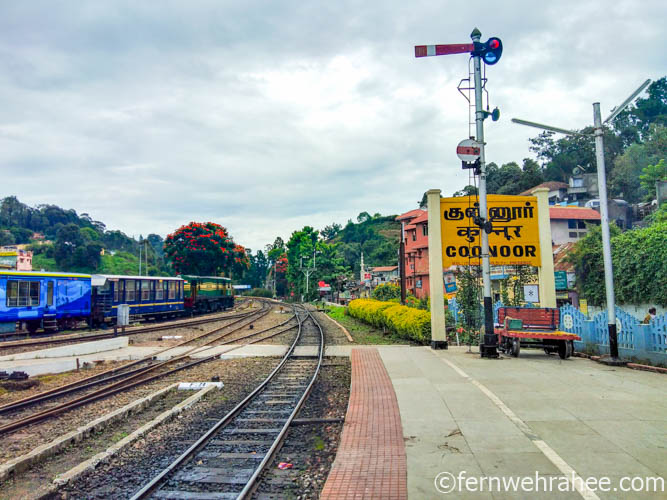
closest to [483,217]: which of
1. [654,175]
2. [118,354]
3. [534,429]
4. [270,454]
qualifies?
[534,429]

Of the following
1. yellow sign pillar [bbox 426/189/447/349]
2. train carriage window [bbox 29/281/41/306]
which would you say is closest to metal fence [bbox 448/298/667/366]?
yellow sign pillar [bbox 426/189/447/349]

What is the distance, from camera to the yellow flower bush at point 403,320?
16828 millimetres

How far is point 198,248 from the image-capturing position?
53.2m

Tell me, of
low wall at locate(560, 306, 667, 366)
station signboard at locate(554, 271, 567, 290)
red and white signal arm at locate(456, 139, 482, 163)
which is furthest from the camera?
station signboard at locate(554, 271, 567, 290)

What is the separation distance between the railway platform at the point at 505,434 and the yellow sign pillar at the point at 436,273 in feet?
15.2

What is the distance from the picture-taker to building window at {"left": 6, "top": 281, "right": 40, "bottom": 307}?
19991mm

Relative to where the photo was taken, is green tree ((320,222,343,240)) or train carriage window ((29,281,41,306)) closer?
train carriage window ((29,281,41,306))

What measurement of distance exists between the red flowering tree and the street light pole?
44248mm

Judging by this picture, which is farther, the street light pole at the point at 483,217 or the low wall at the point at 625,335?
the street light pole at the point at 483,217

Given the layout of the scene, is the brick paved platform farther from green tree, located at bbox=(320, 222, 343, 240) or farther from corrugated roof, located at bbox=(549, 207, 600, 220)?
green tree, located at bbox=(320, 222, 343, 240)

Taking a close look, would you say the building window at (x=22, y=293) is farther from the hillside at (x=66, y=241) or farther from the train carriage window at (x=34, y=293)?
the hillside at (x=66, y=241)

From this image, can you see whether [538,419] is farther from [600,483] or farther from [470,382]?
[470,382]

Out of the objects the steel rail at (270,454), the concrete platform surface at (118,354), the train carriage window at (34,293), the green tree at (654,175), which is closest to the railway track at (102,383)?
the concrete platform surface at (118,354)

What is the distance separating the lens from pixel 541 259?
15.2 metres
